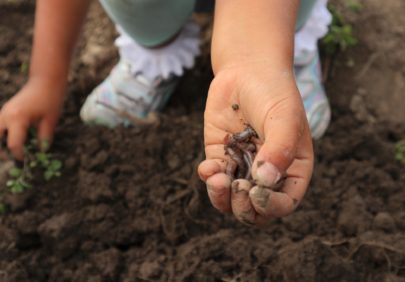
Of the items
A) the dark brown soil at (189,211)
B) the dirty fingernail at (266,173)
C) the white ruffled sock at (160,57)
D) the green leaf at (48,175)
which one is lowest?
the dark brown soil at (189,211)

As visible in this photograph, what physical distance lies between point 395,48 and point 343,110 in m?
0.42

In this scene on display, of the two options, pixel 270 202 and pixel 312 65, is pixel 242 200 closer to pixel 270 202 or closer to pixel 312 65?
pixel 270 202

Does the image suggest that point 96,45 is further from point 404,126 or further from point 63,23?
point 404,126

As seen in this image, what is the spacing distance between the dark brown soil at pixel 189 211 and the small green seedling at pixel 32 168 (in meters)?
0.04

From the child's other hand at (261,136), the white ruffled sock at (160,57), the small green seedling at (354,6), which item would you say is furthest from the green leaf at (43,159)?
the small green seedling at (354,6)

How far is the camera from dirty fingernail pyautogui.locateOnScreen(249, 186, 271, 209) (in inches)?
46.6

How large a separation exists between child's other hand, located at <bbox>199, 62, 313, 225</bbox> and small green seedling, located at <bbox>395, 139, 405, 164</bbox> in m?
0.96

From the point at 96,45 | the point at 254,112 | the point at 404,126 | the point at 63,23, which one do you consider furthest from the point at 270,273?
the point at 96,45

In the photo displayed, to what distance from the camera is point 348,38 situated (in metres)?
2.52

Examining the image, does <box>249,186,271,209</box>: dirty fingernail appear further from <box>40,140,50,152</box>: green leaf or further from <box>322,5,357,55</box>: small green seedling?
<box>322,5,357,55</box>: small green seedling

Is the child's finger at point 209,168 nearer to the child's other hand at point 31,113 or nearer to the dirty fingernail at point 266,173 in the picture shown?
the dirty fingernail at point 266,173

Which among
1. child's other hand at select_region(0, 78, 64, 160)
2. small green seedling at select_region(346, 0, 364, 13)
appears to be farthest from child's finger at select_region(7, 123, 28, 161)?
small green seedling at select_region(346, 0, 364, 13)

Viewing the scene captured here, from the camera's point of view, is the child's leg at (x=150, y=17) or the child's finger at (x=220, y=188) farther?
the child's leg at (x=150, y=17)

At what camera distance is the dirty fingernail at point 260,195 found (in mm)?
1185
